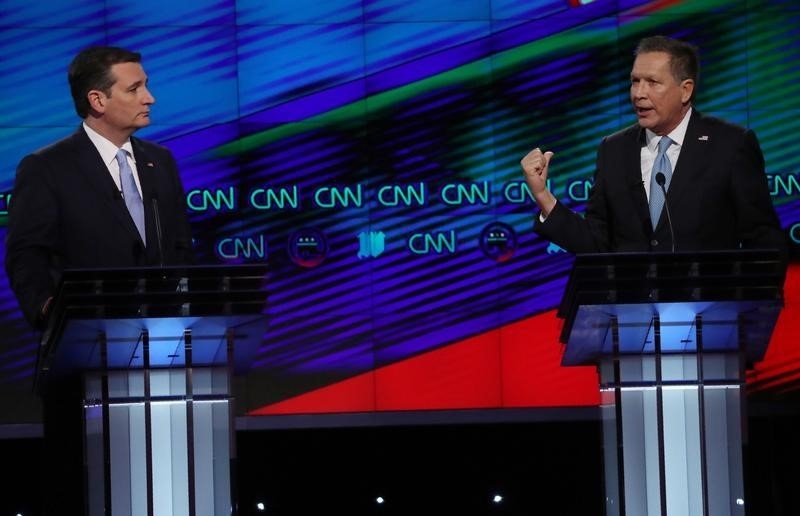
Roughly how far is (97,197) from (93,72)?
0.38 m

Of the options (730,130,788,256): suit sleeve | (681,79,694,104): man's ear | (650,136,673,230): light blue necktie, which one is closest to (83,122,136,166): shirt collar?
(650,136,673,230): light blue necktie

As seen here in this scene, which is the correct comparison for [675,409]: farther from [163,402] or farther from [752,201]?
[163,402]

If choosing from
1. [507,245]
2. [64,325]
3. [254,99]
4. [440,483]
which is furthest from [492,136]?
[64,325]

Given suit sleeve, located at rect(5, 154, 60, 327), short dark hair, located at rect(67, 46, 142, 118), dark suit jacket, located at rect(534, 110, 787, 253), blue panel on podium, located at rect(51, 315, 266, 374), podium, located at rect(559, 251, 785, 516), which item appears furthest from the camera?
short dark hair, located at rect(67, 46, 142, 118)

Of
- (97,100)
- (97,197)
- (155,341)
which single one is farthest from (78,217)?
(155,341)

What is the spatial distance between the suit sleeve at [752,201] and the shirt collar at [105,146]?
173cm

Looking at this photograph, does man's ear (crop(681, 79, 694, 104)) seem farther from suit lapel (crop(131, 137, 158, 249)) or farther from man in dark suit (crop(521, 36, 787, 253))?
suit lapel (crop(131, 137, 158, 249))

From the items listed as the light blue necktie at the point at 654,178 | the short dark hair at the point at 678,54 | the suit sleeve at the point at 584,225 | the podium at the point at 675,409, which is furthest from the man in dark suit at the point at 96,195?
the short dark hair at the point at 678,54

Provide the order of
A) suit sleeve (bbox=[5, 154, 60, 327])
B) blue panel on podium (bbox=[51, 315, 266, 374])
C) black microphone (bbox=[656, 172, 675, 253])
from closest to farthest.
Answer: blue panel on podium (bbox=[51, 315, 266, 374]), black microphone (bbox=[656, 172, 675, 253]), suit sleeve (bbox=[5, 154, 60, 327])

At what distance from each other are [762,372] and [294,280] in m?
2.28

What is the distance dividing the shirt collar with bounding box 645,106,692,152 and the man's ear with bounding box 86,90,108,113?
1.58 meters

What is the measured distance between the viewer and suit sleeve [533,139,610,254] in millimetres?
4191

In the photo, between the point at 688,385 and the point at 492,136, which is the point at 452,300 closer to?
the point at 492,136

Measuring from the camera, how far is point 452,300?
725 centimetres
